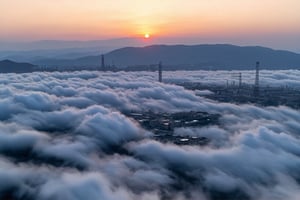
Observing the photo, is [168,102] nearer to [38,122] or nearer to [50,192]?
[38,122]

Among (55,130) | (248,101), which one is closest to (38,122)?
(55,130)

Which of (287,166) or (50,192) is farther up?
(50,192)

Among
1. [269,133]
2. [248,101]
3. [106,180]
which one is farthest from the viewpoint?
[248,101]

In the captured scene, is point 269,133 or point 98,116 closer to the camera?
point 269,133

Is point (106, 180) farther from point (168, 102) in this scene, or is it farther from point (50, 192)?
point (168, 102)

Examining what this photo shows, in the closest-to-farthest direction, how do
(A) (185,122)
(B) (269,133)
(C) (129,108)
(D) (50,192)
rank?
(D) (50,192), (B) (269,133), (A) (185,122), (C) (129,108)

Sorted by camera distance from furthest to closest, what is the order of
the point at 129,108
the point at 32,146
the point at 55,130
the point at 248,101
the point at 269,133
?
1. the point at 248,101
2. the point at 129,108
3. the point at 55,130
4. the point at 269,133
5. the point at 32,146

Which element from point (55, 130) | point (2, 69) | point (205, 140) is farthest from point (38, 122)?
point (2, 69)

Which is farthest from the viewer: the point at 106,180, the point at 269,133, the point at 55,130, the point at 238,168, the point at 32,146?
the point at 55,130

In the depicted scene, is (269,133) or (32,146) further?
(269,133)
